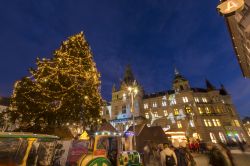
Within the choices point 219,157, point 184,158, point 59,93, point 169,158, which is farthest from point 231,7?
point 59,93

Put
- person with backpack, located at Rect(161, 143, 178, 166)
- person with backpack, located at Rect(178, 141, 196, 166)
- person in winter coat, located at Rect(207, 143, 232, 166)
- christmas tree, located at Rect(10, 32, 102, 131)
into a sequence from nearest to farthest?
person in winter coat, located at Rect(207, 143, 232, 166), person with backpack, located at Rect(161, 143, 178, 166), person with backpack, located at Rect(178, 141, 196, 166), christmas tree, located at Rect(10, 32, 102, 131)

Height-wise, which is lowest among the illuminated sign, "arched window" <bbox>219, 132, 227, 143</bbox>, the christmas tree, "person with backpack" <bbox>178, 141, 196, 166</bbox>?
"person with backpack" <bbox>178, 141, 196, 166</bbox>

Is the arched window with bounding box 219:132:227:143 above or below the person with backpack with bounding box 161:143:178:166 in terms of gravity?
above

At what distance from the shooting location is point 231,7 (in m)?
8.32

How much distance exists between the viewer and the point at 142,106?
46.9m

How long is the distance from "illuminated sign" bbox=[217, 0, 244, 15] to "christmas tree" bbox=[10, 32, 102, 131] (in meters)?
11.6

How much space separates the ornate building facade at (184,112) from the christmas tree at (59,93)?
90.7 feet

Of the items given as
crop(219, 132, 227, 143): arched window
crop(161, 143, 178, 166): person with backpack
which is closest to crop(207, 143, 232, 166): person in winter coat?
crop(161, 143, 178, 166): person with backpack

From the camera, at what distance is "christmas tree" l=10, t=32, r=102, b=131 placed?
11945 mm

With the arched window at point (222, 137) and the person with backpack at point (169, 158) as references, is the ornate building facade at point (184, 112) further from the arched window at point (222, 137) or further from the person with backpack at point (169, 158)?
the person with backpack at point (169, 158)

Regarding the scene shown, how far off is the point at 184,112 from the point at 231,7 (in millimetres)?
35771

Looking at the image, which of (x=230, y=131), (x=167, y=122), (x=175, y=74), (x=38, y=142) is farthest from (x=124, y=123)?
(x=38, y=142)

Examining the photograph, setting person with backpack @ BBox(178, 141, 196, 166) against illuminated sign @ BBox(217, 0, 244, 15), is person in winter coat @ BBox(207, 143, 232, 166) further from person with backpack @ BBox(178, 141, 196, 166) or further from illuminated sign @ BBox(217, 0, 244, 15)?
illuminated sign @ BBox(217, 0, 244, 15)

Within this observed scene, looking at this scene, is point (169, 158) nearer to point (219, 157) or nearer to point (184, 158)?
point (184, 158)
